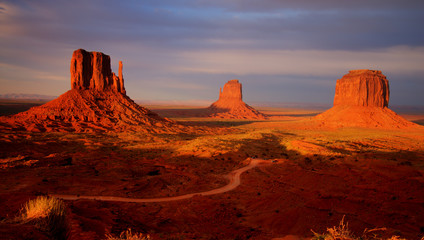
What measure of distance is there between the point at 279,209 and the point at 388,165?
44.9 feet

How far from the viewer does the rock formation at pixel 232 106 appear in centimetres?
15275

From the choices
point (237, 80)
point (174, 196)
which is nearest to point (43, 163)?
point (174, 196)

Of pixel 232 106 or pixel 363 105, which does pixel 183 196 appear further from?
pixel 232 106

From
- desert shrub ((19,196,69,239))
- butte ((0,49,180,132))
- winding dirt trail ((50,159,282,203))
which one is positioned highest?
butte ((0,49,180,132))

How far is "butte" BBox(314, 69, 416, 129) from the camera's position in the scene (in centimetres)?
8438

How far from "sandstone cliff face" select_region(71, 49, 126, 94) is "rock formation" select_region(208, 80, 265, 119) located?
3386 inches

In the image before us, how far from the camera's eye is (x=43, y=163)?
27922mm

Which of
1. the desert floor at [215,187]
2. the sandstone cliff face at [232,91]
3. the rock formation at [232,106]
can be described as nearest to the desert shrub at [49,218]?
the desert floor at [215,187]

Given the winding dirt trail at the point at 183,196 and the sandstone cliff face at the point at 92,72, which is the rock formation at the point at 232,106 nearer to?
the sandstone cliff face at the point at 92,72

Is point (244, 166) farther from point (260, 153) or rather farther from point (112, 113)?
point (112, 113)

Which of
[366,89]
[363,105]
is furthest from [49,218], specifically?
[363,105]

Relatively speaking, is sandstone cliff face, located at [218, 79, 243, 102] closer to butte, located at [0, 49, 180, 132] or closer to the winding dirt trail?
butte, located at [0, 49, 180, 132]

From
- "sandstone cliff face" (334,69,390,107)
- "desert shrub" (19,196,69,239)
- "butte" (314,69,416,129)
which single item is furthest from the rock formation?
"desert shrub" (19,196,69,239)

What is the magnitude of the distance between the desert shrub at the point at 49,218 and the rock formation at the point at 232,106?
138 metres
